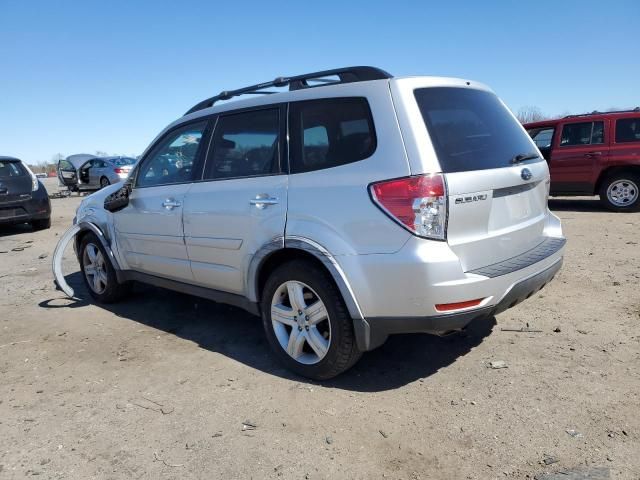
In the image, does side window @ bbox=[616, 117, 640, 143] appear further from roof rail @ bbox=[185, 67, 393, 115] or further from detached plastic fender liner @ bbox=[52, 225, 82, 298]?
detached plastic fender liner @ bbox=[52, 225, 82, 298]

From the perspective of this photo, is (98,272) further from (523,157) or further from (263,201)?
(523,157)

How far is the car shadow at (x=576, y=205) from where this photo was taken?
32.8 feet

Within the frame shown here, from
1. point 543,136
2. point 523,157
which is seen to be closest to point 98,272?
point 523,157

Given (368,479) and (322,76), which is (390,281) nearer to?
(368,479)

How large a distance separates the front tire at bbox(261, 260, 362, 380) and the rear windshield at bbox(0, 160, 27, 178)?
905 cm

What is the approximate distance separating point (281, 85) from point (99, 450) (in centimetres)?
268

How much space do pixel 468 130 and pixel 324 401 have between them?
1.89 metres

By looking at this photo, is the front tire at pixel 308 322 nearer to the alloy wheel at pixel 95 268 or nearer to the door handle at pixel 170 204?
the door handle at pixel 170 204

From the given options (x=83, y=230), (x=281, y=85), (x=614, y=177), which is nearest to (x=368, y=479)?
(x=281, y=85)

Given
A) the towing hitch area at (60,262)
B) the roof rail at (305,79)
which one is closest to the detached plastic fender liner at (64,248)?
the towing hitch area at (60,262)

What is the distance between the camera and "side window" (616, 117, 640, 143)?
29.4ft

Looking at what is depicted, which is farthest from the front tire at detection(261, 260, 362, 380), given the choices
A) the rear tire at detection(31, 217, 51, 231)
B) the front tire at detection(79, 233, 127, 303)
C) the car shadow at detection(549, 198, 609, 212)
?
the rear tire at detection(31, 217, 51, 231)

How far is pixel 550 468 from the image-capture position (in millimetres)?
2287

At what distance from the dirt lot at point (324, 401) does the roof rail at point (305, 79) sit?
1952 millimetres
